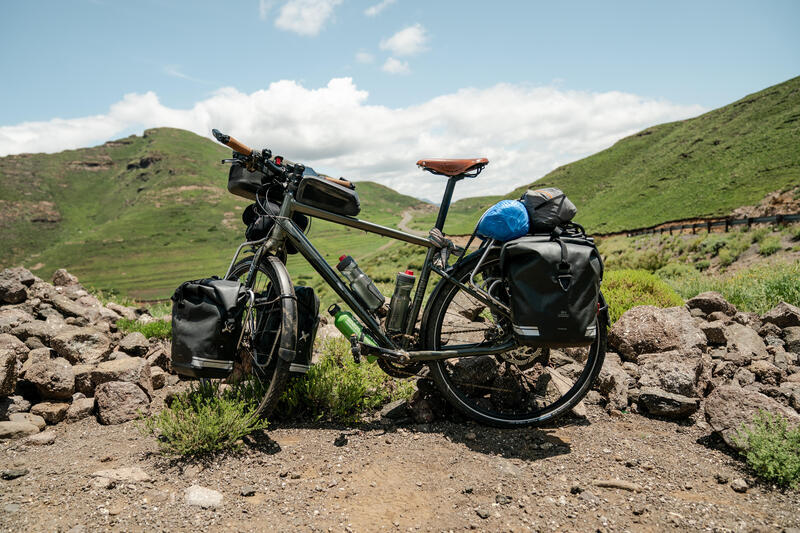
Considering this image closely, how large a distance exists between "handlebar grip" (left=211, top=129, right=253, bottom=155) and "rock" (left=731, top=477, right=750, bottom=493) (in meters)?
4.34

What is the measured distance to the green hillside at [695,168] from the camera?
46812 mm

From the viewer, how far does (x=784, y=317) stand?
518cm

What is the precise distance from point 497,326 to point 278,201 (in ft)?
7.81

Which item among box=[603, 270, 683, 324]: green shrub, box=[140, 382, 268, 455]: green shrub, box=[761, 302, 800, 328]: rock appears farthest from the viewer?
box=[603, 270, 683, 324]: green shrub

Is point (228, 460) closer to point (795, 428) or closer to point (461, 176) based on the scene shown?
point (461, 176)

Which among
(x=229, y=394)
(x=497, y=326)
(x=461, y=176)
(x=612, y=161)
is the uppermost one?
(x=612, y=161)

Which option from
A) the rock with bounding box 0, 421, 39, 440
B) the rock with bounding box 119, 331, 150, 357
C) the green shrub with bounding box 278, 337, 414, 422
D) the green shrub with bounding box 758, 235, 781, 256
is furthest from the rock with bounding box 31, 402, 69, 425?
the green shrub with bounding box 758, 235, 781, 256

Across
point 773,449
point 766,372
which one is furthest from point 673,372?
point 773,449

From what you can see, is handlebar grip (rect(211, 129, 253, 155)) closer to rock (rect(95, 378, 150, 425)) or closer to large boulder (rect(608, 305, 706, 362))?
rock (rect(95, 378, 150, 425))

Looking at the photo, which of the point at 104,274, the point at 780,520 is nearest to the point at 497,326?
the point at 780,520

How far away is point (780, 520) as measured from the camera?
2432 millimetres

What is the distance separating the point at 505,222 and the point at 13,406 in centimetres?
475

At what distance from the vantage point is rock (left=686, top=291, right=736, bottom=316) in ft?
19.1

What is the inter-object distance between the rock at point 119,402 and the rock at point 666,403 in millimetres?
4590
